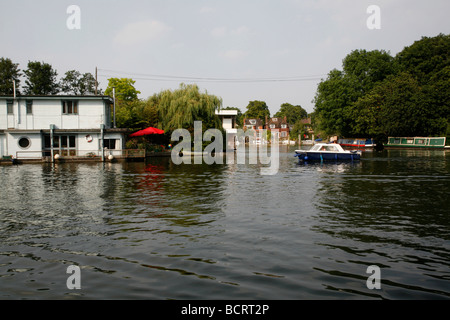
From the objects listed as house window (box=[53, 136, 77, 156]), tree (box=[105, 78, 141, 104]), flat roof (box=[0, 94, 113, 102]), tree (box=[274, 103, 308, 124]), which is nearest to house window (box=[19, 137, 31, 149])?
house window (box=[53, 136, 77, 156])

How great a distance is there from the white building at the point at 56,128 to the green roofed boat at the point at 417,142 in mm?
54727

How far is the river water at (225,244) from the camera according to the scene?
21.3 feet

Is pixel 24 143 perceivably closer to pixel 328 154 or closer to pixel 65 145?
pixel 65 145

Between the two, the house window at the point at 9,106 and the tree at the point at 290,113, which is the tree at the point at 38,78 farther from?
the tree at the point at 290,113

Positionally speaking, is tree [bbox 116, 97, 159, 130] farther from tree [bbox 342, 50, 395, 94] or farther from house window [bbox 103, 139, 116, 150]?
tree [bbox 342, 50, 395, 94]

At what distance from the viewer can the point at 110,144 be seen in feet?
135

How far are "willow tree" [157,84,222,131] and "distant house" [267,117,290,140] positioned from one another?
97305mm

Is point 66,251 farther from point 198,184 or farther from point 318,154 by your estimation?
point 318,154

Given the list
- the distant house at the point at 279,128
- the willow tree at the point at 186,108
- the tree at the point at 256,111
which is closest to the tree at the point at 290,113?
the tree at the point at 256,111

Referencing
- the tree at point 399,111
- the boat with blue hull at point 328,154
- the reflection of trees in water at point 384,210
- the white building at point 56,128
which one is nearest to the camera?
the reflection of trees in water at point 384,210

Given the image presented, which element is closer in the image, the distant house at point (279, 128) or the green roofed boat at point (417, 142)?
the green roofed boat at point (417, 142)

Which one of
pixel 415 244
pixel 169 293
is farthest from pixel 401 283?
pixel 169 293

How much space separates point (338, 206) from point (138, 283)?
30.2 feet

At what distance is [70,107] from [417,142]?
61.1 meters
